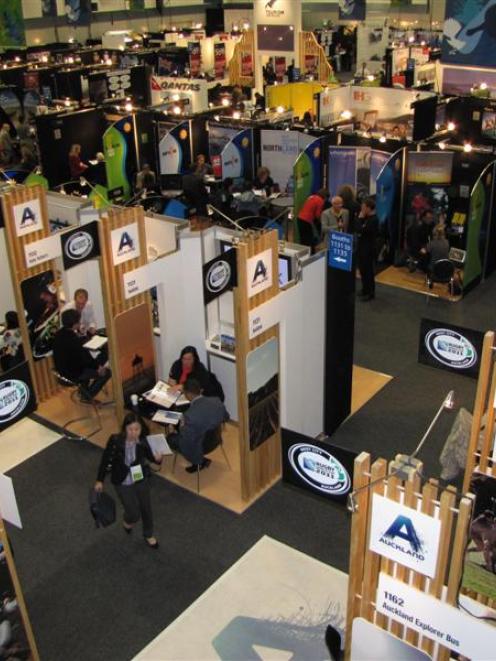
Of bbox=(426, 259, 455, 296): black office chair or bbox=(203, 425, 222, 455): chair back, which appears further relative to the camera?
bbox=(426, 259, 455, 296): black office chair

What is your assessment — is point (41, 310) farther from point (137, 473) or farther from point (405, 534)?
point (405, 534)

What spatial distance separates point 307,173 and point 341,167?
0.57m

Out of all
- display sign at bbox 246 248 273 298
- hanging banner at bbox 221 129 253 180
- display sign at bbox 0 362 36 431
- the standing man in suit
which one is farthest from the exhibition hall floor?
hanging banner at bbox 221 129 253 180

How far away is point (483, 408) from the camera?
4.84 m

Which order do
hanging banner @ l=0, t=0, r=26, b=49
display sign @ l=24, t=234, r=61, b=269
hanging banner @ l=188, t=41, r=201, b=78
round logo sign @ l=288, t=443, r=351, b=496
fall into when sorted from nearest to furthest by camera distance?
1. round logo sign @ l=288, t=443, r=351, b=496
2. display sign @ l=24, t=234, r=61, b=269
3. hanging banner @ l=0, t=0, r=26, b=49
4. hanging banner @ l=188, t=41, r=201, b=78

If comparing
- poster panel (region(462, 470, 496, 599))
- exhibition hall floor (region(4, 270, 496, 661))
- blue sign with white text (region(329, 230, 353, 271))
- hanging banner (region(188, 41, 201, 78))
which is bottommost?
exhibition hall floor (region(4, 270, 496, 661))

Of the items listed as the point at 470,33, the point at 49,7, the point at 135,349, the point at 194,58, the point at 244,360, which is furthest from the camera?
the point at 49,7

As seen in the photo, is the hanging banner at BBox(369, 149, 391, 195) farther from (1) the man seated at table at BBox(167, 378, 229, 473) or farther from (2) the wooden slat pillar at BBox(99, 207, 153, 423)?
(1) the man seated at table at BBox(167, 378, 229, 473)

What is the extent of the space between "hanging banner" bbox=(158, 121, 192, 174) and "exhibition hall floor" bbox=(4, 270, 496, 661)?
22.7 feet

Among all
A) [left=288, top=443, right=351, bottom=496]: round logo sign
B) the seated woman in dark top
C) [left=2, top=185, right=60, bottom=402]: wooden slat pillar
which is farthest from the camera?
[left=2, top=185, right=60, bottom=402]: wooden slat pillar

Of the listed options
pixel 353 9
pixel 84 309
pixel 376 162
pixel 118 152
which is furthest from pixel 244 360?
pixel 353 9

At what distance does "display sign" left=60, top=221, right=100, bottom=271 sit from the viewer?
20.9 ft

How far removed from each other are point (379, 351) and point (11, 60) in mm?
18689

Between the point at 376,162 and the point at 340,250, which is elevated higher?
the point at 340,250
